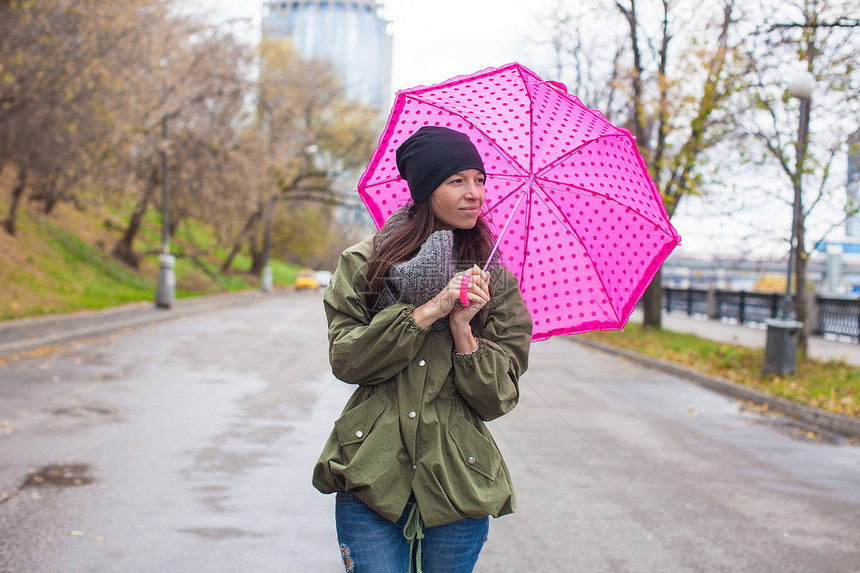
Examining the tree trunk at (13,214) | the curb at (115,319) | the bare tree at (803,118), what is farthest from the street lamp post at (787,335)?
the tree trunk at (13,214)

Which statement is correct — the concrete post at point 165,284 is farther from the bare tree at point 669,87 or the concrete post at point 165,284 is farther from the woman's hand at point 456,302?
the woman's hand at point 456,302

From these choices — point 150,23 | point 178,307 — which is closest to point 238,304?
point 178,307

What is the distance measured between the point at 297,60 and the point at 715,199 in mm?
31258

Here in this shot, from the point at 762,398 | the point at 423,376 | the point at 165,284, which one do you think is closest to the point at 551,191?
the point at 423,376

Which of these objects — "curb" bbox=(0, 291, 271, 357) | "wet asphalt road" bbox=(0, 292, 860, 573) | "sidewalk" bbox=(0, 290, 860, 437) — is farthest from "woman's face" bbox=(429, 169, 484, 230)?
"curb" bbox=(0, 291, 271, 357)

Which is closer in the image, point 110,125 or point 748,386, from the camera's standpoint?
point 748,386

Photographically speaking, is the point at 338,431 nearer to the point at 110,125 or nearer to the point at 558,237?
the point at 558,237

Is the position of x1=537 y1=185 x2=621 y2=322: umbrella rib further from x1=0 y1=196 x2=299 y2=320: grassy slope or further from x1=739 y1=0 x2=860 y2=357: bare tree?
x1=0 y1=196 x2=299 y2=320: grassy slope

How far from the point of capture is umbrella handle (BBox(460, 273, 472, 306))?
1.97 metres

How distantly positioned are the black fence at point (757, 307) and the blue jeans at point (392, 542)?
11707 mm

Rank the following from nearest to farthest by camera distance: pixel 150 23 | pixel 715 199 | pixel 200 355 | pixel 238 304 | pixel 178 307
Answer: pixel 200 355 < pixel 715 199 < pixel 150 23 < pixel 178 307 < pixel 238 304

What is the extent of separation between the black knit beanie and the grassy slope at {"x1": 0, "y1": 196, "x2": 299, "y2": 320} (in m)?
17.2

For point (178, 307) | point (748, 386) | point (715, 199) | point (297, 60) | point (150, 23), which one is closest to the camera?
point (748, 386)

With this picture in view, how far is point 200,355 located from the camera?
14.0m
